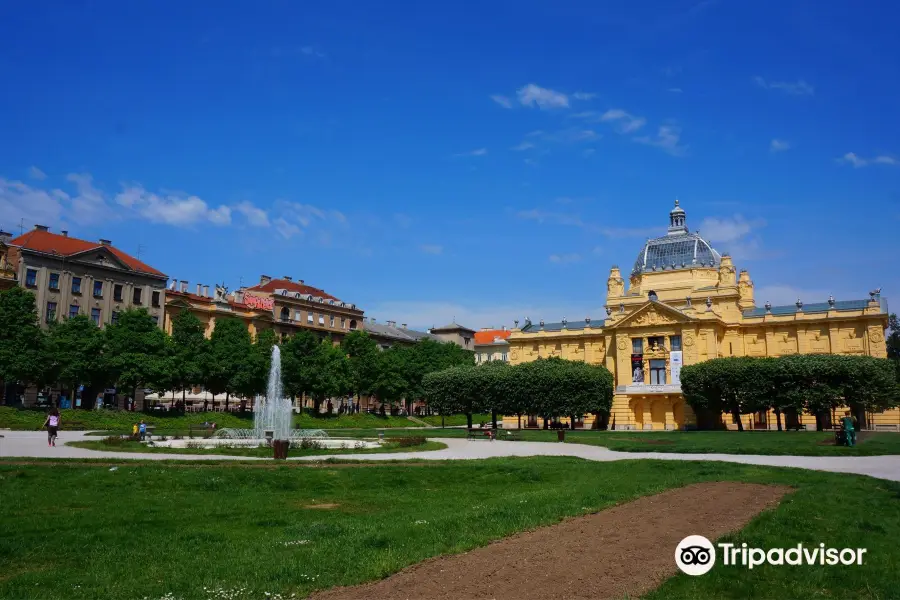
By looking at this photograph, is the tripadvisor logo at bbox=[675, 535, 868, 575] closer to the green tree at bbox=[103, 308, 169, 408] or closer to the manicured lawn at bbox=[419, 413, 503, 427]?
the green tree at bbox=[103, 308, 169, 408]

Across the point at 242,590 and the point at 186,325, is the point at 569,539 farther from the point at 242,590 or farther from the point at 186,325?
the point at 186,325

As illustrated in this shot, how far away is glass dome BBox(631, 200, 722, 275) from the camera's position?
8838 cm

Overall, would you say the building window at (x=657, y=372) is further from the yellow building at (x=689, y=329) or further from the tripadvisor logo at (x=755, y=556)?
the tripadvisor logo at (x=755, y=556)

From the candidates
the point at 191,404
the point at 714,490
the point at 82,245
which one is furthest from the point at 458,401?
the point at 714,490

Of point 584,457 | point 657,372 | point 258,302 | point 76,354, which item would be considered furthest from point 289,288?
point 584,457

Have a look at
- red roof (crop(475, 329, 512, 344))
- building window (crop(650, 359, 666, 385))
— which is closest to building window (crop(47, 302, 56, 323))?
building window (crop(650, 359, 666, 385))

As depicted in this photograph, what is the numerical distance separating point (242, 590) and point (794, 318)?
82.5 meters

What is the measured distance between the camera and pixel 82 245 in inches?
3199

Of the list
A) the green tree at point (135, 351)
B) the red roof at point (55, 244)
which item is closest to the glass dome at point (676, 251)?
the green tree at point (135, 351)

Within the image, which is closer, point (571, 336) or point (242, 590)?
point (242, 590)

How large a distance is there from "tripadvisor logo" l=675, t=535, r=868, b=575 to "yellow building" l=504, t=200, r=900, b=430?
6898cm

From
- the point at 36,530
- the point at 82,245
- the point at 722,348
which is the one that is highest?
the point at 82,245

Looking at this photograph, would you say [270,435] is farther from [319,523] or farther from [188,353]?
[188,353]

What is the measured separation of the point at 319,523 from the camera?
13320mm
